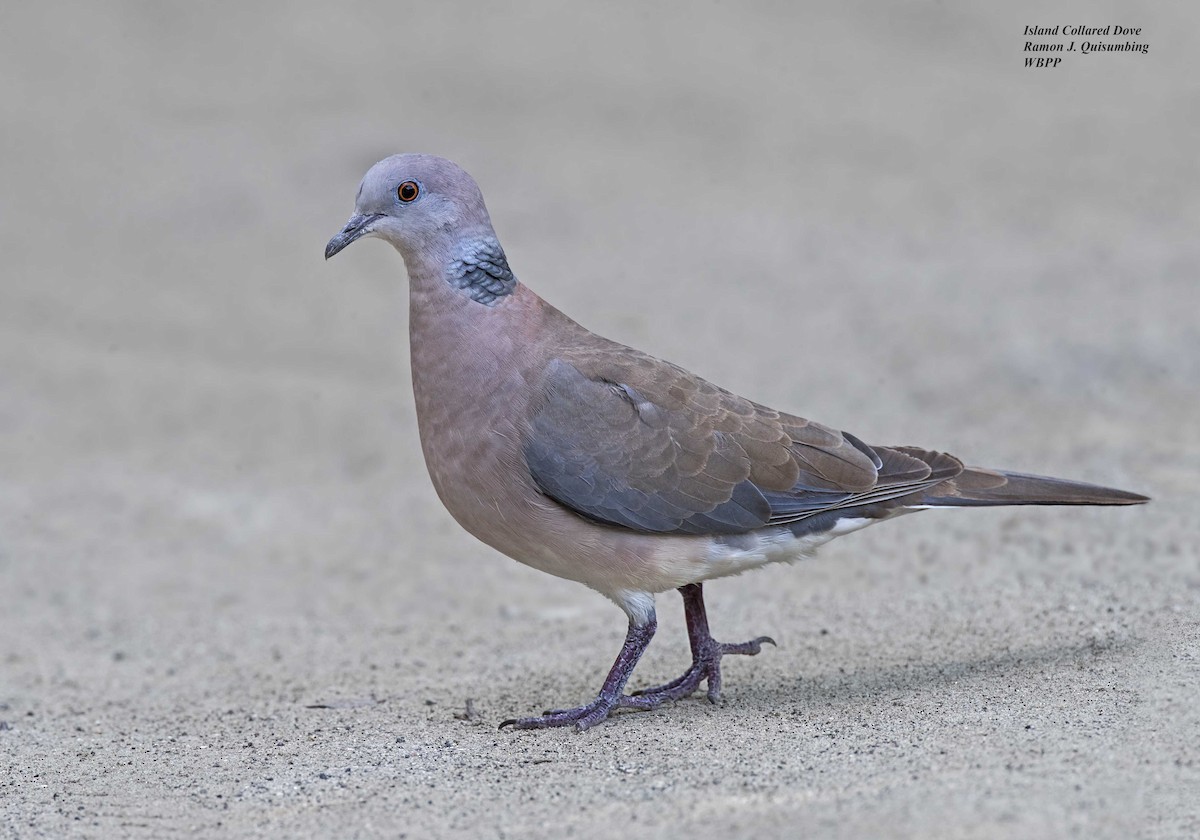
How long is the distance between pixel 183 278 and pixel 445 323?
8028 millimetres

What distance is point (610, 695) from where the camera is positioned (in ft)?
16.4

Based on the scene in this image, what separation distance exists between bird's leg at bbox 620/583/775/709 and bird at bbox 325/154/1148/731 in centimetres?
Answer: 6

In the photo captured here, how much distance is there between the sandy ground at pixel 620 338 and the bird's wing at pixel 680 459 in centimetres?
71

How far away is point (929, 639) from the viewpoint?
5781 millimetres

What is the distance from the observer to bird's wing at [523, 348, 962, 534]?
16.0 feet

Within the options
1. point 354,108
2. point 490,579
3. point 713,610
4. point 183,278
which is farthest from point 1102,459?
point 354,108

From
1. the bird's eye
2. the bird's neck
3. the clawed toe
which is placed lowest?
the clawed toe

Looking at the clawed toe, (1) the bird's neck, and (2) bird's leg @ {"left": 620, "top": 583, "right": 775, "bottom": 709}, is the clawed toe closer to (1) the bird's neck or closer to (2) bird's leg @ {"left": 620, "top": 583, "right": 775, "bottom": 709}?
(2) bird's leg @ {"left": 620, "top": 583, "right": 775, "bottom": 709}

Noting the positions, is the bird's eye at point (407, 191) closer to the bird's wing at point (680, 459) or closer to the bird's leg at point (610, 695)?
the bird's wing at point (680, 459)

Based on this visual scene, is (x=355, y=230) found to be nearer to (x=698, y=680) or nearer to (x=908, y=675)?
(x=698, y=680)

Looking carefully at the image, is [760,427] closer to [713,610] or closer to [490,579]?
[713,610]

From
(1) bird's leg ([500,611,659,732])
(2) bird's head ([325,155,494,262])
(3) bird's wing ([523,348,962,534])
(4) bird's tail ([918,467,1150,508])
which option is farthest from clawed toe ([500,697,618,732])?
(2) bird's head ([325,155,494,262])

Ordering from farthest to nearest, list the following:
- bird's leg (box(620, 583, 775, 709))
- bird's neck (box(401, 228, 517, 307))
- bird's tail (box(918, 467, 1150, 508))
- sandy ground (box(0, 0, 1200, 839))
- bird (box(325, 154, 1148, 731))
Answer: bird's leg (box(620, 583, 775, 709)) → bird's tail (box(918, 467, 1150, 508)) → bird's neck (box(401, 228, 517, 307)) → bird (box(325, 154, 1148, 731)) → sandy ground (box(0, 0, 1200, 839))

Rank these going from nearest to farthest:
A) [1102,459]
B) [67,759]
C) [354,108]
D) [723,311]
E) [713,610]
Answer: [67,759]
[713,610]
[1102,459]
[723,311]
[354,108]
